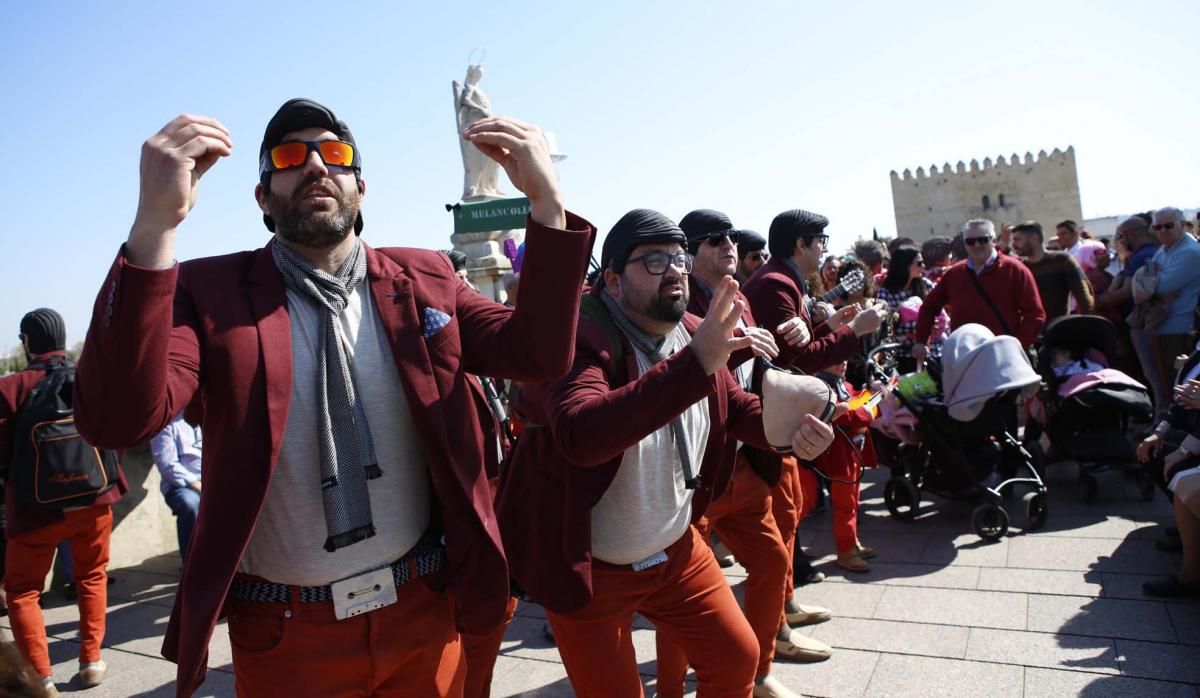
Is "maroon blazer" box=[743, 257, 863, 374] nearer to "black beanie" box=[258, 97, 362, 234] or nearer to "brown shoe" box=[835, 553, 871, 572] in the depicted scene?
"brown shoe" box=[835, 553, 871, 572]

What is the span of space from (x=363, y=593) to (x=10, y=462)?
3.78 metres

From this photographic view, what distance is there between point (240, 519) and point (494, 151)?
0.96 m

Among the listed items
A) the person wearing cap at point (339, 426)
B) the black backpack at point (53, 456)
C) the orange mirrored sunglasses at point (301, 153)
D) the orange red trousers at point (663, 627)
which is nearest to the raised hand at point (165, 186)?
the person wearing cap at point (339, 426)

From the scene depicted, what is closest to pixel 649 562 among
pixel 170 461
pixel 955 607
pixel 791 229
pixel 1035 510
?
pixel 791 229

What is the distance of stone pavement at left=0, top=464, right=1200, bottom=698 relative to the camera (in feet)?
12.2

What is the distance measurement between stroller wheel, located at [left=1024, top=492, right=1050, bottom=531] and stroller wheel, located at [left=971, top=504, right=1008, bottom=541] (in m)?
0.23

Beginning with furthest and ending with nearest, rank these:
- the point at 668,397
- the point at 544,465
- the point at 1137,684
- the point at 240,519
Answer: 1. the point at 1137,684
2. the point at 544,465
3. the point at 668,397
4. the point at 240,519

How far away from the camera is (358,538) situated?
6.26ft

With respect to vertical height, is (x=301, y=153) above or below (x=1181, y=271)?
above

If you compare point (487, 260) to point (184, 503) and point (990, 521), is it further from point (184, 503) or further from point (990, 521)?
point (990, 521)

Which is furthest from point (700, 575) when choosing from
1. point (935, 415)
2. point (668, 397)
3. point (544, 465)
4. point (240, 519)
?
point (935, 415)

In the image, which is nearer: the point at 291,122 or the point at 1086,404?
the point at 291,122

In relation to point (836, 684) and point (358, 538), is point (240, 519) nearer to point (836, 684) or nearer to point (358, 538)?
point (358, 538)

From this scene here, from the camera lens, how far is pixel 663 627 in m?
2.80
